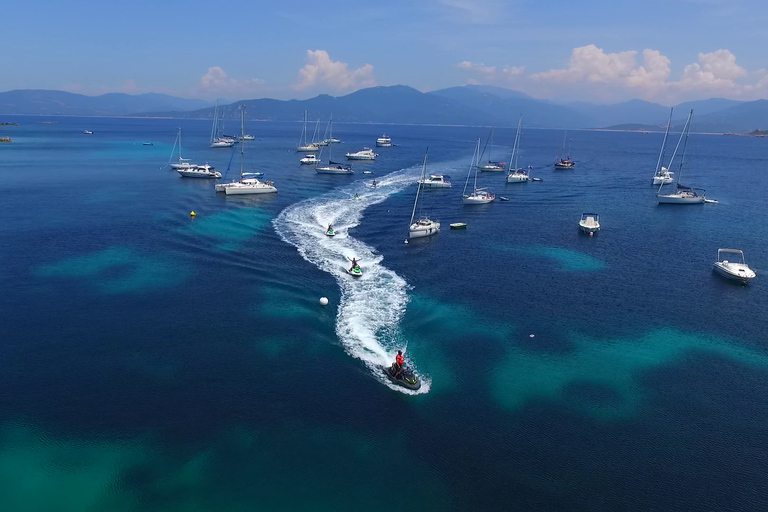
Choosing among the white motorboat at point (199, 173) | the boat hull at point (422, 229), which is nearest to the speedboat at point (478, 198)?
the boat hull at point (422, 229)

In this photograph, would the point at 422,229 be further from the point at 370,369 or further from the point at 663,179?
the point at 663,179

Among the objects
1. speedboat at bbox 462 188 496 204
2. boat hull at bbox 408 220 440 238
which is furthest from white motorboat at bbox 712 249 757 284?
speedboat at bbox 462 188 496 204

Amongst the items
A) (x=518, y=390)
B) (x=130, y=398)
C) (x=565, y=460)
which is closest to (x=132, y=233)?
(x=130, y=398)

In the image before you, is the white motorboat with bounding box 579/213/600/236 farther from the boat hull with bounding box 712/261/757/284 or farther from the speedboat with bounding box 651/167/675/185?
the speedboat with bounding box 651/167/675/185

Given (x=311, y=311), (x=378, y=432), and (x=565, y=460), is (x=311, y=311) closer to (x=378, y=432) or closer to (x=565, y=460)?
(x=378, y=432)

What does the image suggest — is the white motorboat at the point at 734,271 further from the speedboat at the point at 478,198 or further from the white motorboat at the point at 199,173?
the white motorboat at the point at 199,173

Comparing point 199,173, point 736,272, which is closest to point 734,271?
point 736,272
